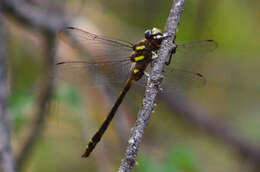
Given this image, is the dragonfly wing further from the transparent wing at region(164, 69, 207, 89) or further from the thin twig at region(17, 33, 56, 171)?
the thin twig at region(17, 33, 56, 171)

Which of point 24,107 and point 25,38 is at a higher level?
point 25,38

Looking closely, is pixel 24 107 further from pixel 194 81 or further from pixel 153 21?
pixel 153 21

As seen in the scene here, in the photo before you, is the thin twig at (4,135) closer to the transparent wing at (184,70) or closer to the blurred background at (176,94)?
the blurred background at (176,94)

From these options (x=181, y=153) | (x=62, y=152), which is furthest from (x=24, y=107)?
(x=62, y=152)

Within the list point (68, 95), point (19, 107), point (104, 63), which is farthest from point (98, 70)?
point (19, 107)

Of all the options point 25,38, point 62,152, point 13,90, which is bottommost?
point 62,152

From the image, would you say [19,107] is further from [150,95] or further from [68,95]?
[150,95]

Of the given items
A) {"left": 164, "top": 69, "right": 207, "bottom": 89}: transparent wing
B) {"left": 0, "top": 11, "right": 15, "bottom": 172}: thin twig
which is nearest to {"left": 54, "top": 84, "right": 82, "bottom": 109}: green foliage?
{"left": 0, "top": 11, "right": 15, "bottom": 172}: thin twig
